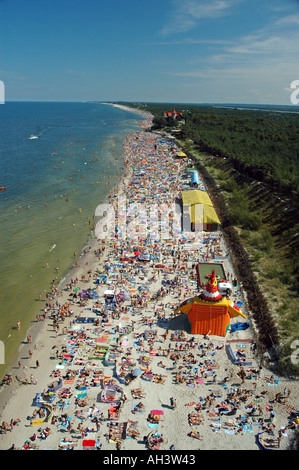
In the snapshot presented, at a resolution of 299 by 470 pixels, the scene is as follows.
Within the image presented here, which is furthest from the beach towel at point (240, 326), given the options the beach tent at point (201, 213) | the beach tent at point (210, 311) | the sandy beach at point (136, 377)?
the beach tent at point (201, 213)

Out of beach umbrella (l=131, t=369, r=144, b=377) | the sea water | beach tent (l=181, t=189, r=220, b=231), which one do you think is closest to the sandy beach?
beach umbrella (l=131, t=369, r=144, b=377)

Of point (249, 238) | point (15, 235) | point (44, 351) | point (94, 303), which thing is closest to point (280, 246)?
point (249, 238)

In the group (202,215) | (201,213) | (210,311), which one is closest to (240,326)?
(210,311)

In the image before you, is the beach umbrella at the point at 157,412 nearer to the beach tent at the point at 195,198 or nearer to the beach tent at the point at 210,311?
the beach tent at the point at 210,311

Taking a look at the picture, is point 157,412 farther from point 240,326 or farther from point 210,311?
point 240,326

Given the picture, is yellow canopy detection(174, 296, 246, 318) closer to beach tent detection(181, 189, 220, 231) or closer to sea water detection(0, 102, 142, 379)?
sea water detection(0, 102, 142, 379)
